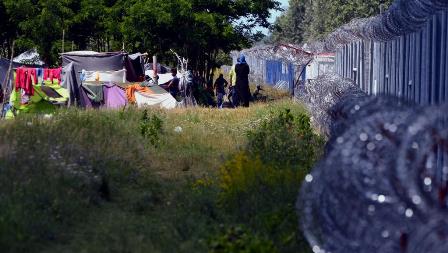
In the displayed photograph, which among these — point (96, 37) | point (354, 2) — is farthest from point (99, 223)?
point (354, 2)

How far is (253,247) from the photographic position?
6320 mm

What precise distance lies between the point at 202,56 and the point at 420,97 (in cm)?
2426

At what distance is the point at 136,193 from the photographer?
386 inches

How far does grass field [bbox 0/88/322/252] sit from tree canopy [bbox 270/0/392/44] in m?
23.4

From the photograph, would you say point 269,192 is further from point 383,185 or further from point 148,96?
point 148,96

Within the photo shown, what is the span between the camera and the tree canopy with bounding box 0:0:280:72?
31.6 meters

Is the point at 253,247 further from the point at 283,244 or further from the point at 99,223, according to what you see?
the point at 99,223

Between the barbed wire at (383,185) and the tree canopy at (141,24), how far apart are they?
25220mm

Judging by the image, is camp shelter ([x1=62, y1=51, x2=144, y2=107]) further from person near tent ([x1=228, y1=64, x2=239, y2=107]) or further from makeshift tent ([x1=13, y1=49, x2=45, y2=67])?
makeshift tent ([x1=13, y1=49, x2=45, y2=67])

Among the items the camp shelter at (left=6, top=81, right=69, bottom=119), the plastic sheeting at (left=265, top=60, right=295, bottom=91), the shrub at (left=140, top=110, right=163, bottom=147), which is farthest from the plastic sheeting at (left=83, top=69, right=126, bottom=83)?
the shrub at (left=140, top=110, right=163, bottom=147)

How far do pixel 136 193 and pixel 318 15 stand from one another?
73692 mm

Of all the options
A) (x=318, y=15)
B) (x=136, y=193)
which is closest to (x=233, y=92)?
(x=136, y=193)

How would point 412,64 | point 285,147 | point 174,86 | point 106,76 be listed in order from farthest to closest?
point 106,76, point 174,86, point 412,64, point 285,147

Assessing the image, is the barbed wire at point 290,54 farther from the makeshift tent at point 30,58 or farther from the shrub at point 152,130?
the shrub at point 152,130
